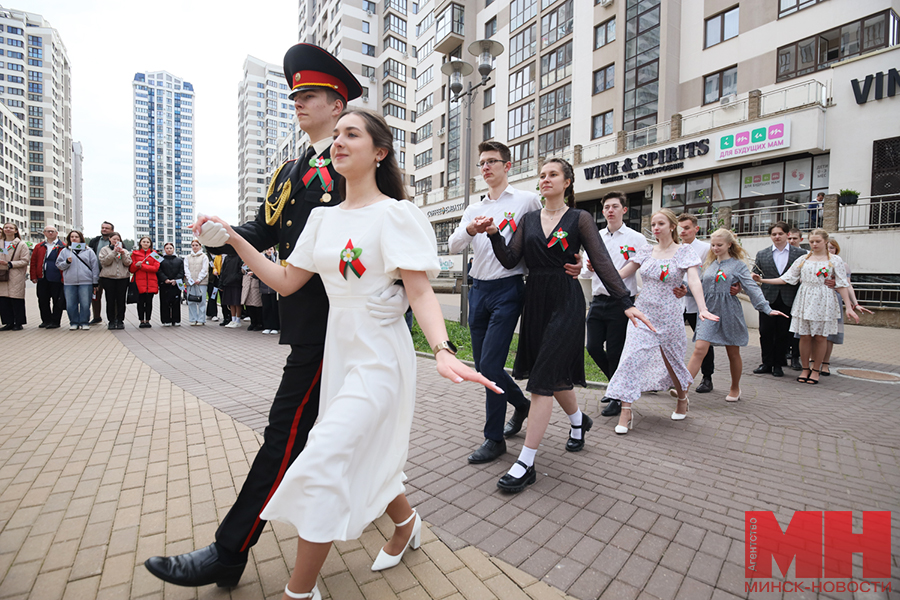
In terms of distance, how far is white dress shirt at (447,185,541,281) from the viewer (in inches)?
145

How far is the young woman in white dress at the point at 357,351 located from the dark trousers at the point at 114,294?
38.1ft

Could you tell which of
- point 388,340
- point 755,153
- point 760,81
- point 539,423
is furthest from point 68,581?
point 760,81

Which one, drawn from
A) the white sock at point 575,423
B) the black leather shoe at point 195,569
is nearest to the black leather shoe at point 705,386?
the white sock at point 575,423

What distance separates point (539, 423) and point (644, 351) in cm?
182

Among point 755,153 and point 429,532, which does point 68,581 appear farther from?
point 755,153

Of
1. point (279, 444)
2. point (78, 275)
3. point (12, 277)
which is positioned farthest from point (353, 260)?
point (12, 277)

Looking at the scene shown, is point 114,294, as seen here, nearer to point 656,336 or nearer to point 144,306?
point 144,306

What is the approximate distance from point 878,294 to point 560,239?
17147 millimetres

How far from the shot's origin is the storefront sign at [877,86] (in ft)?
53.1

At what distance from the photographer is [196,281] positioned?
12.3 metres

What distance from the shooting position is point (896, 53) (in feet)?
52.7

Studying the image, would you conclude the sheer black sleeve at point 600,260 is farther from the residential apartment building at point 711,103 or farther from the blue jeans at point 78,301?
the residential apartment building at point 711,103

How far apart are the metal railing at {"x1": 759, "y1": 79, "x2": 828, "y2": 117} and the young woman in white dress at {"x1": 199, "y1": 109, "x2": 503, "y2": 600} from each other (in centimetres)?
2230

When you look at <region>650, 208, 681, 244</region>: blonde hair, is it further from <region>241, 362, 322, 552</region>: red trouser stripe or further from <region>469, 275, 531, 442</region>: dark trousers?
<region>241, 362, 322, 552</region>: red trouser stripe
